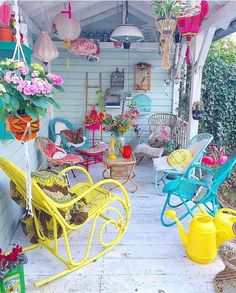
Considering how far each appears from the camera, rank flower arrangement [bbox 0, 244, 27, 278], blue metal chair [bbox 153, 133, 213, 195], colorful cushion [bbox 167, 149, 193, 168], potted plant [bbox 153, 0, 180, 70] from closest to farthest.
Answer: flower arrangement [bbox 0, 244, 27, 278] < potted plant [bbox 153, 0, 180, 70] < blue metal chair [bbox 153, 133, 213, 195] < colorful cushion [bbox 167, 149, 193, 168]

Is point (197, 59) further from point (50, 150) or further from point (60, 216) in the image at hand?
point (60, 216)

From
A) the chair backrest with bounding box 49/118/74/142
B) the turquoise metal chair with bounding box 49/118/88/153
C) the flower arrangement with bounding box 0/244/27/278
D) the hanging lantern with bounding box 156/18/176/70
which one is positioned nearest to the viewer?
the flower arrangement with bounding box 0/244/27/278

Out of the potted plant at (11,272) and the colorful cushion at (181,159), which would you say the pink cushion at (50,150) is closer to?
the colorful cushion at (181,159)

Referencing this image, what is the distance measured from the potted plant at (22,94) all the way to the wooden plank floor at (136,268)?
1160 mm

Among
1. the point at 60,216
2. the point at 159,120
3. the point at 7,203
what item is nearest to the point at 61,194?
the point at 60,216

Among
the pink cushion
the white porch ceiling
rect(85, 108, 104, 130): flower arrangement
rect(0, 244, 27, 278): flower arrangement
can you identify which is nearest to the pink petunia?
rect(0, 244, 27, 278): flower arrangement

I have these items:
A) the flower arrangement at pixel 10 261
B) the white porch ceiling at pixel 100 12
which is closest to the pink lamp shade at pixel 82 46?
the white porch ceiling at pixel 100 12

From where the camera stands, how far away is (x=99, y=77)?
5785 millimetres

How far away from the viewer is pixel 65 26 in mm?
3590

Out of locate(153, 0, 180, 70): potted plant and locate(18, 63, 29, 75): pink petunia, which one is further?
locate(153, 0, 180, 70): potted plant

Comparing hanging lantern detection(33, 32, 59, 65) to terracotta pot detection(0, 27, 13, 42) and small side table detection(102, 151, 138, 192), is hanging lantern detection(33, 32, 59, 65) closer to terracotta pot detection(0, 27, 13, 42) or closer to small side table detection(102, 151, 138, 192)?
terracotta pot detection(0, 27, 13, 42)

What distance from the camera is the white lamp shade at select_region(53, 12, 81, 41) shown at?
3.56 m

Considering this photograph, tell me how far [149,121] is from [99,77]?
4.24ft

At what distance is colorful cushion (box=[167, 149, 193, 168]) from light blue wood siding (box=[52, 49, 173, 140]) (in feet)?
6.91
